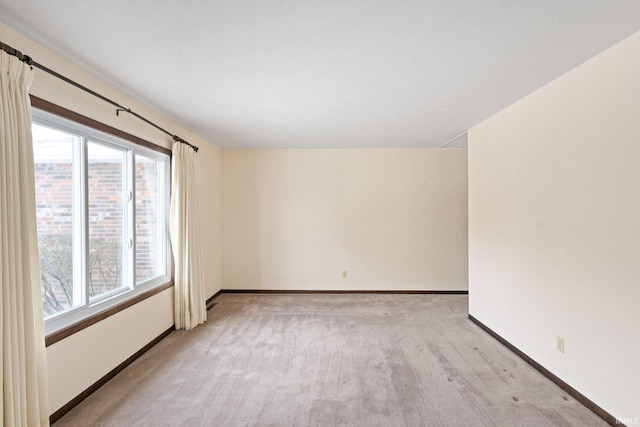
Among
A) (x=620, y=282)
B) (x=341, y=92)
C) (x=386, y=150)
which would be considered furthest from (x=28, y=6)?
(x=386, y=150)

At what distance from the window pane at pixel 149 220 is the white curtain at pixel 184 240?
0.55 ft

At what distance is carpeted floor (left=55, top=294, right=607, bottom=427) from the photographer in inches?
78.5

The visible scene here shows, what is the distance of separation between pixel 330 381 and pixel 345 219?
2.95 m

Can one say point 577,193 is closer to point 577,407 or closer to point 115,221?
point 577,407

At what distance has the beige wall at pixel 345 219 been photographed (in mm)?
5020

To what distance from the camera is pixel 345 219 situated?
505 cm

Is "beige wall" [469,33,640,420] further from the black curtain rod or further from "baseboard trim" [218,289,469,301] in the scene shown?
the black curtain rod

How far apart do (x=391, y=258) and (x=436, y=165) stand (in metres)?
1.74

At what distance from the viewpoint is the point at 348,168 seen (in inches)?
199

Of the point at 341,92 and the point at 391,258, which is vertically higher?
the point at 341,92

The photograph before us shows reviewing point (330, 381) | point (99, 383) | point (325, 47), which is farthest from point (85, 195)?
point (330, 381)

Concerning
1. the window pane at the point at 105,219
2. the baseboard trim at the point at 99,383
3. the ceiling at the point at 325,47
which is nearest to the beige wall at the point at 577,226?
the ceiling at the point at 325,47

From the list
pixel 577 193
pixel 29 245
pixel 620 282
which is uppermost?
pixel 577 193

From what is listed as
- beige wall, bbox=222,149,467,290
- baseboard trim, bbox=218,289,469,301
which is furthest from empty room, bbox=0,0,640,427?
beige wall, bbox=222,149,467,290
